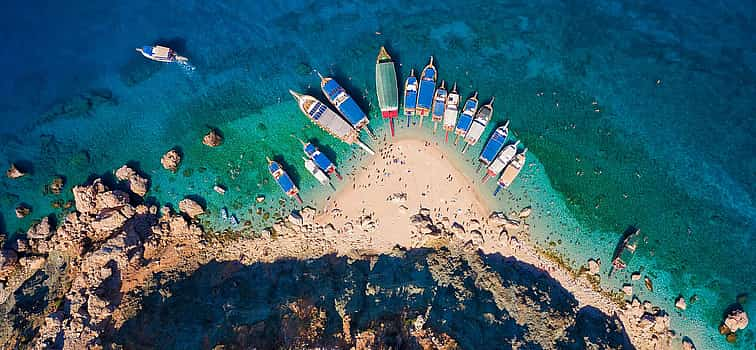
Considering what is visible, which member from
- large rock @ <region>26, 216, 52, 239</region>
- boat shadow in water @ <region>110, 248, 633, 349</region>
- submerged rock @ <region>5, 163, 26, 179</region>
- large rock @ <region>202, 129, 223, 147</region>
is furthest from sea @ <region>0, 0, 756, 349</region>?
boat shadow in water @ <region>110, 248, 633, 349</region>

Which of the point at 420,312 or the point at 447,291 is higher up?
the point at 447,291

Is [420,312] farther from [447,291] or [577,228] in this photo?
[577,228]

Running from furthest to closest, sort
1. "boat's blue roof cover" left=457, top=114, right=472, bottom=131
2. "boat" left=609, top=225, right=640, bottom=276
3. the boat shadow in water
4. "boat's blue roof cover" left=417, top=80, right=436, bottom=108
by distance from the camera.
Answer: "boat's blue roof cover" left=417, top=80, right=436, bottom=108, "boat's blue roof cover" left=457, top=114, right=472, bottom=131, "boat" left=609, top=225, right=640, bottom=276, the boat shadow in water

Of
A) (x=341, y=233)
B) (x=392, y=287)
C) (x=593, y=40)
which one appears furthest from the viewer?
(x=593, y=40)

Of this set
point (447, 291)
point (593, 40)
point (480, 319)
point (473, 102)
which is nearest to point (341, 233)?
point (447, 291)

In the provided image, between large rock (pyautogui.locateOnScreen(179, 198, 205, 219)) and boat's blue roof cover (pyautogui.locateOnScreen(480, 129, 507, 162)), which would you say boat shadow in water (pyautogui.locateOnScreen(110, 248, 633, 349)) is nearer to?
large rock (pyautogui.locateOnScreen(179, 198, 205, 219))

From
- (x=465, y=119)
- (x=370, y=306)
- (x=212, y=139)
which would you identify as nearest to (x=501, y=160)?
(x=465, y=119)

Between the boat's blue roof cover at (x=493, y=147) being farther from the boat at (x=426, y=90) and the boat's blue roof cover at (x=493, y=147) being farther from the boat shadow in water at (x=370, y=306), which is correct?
the boat shadow in water at (x=370, y=306)
